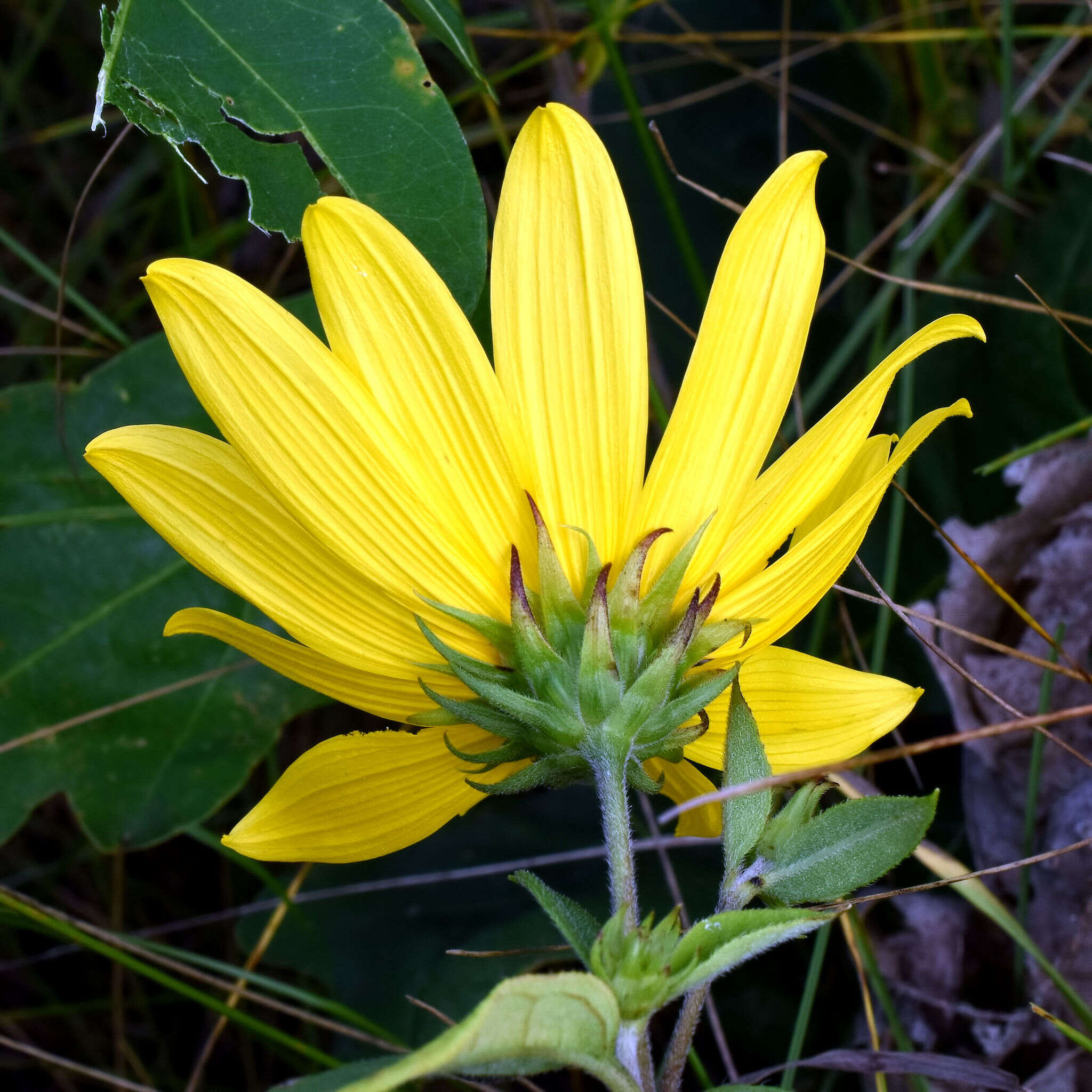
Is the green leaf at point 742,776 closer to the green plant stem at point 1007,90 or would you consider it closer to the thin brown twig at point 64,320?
the thin brown twig at point 64,320

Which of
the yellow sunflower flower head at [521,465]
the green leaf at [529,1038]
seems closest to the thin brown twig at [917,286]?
the yellow sunflower flower head at [521,465]

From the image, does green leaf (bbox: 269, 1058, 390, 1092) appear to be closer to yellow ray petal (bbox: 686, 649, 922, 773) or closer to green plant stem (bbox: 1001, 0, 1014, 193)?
yellow ray petal (bbox: 686, 649, 922, 773)

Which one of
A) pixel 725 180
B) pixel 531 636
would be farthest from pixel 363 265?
pixel 725 180

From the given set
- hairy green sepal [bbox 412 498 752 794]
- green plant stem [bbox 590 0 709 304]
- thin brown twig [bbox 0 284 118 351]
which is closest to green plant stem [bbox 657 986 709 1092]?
hairy green sepal [bbox 412 498 752 794]

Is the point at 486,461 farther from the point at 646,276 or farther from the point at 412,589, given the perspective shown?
the point at 646,276

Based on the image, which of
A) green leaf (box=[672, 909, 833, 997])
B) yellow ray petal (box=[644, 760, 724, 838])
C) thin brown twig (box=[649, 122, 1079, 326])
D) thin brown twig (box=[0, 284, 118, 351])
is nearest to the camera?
green leaf (box=[672, 909, 833, 997])
